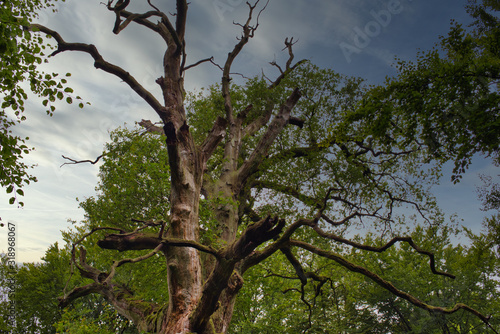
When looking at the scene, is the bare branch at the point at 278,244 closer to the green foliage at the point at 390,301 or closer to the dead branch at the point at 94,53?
the dead branch at the point at 94,53

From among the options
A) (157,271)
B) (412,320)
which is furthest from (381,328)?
(157,271)

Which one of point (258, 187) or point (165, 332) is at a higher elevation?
point (258, 187)

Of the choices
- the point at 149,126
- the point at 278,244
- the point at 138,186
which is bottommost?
the point at 278,244

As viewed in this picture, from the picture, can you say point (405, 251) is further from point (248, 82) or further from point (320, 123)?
point (248, 82)

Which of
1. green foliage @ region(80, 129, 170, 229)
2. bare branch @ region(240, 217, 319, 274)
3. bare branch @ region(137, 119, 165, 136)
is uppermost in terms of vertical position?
bare branch @ region(137, 119, 165, 136)

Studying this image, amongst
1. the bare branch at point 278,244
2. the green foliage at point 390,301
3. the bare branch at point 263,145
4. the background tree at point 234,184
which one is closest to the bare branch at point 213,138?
the background tree at point 234,184

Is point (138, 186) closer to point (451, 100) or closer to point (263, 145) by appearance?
point (263, 145)

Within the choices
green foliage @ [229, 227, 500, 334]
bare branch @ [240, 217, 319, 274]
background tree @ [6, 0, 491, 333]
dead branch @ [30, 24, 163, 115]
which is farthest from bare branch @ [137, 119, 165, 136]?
green foliage @ [229, 227, 500, 334]

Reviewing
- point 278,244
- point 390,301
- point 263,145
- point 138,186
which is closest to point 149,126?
point 138,186

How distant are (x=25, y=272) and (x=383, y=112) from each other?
Result: 97.8 feet

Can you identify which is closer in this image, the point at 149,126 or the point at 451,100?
the point at 451,100

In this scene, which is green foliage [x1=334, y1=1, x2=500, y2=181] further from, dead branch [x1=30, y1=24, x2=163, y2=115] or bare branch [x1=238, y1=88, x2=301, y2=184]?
dead branch [x1=30, y1=24, x2=163, y2=115]

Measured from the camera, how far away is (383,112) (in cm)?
775

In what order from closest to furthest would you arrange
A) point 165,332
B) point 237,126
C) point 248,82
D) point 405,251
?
point 165,332, point 237,126, point 248,82, point 405,251
